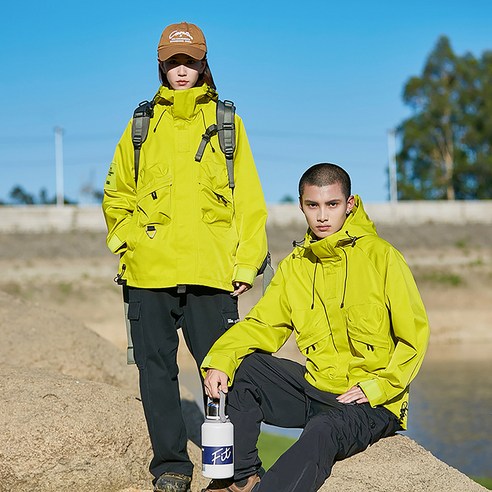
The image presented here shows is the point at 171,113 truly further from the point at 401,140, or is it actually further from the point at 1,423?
the point at 401,140

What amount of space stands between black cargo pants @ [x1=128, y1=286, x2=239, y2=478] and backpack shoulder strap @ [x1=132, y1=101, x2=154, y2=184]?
61cm

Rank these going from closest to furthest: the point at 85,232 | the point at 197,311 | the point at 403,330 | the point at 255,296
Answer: the point at 403,330
the point at 197,311
the point at 255,296
the point at 85,232

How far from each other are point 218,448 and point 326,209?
3.65 ft

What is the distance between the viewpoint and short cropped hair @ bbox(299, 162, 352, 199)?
4.14 m

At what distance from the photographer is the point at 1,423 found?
184 inches

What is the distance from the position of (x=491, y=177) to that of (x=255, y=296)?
2613 centimetres

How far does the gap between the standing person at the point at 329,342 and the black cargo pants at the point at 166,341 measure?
1.24ft

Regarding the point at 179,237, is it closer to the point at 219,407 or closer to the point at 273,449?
the point at 219,407

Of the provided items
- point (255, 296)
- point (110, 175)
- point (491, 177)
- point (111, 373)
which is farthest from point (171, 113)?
point (491, 177)

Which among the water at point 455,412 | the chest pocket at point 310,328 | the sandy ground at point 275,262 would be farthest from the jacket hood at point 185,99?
the sandy ground at point 275,262

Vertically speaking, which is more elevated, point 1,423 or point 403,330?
point 403,330

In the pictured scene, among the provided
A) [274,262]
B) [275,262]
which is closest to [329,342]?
[275,262]

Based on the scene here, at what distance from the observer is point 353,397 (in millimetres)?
3889

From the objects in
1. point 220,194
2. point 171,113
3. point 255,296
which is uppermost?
point 171,113
